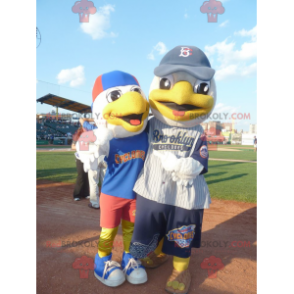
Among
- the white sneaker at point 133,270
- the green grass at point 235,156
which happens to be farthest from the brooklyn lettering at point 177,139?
the green grass at point 235,156

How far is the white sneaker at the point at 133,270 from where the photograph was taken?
2396mm

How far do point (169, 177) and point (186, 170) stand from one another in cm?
25

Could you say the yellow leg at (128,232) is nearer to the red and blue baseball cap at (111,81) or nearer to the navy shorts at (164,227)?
the navy shorts at (164,227)

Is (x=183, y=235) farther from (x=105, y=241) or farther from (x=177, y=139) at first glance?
(x=177, y=139)

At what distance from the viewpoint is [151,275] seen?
262 centimetres

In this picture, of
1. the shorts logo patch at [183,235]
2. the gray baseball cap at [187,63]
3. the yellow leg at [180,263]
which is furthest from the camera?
the yellow leg at [180,263]

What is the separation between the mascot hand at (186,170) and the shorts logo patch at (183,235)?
0.47 metres

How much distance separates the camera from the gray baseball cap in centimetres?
214

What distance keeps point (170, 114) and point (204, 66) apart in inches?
23.2

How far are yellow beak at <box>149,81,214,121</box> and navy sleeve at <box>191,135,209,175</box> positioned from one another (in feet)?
0.87

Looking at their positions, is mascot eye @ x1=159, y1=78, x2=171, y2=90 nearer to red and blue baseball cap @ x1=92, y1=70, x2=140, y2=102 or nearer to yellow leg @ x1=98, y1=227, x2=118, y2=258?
red and blue baseball cap @ x1=92, y1=70, x2=140, y2=102

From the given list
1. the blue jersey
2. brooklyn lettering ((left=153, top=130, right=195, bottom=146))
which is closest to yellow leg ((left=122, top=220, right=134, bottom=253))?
the blue jersey

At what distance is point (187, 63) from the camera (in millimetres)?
2229
